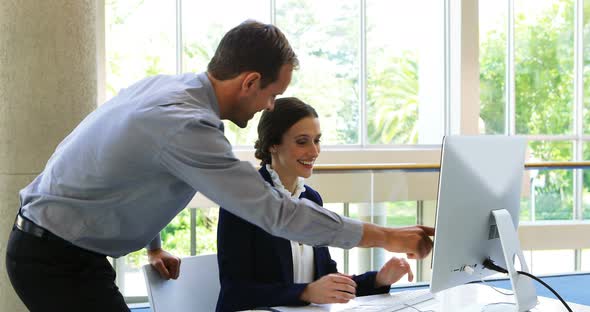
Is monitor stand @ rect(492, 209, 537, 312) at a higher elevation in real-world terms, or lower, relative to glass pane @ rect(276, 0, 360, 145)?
lower

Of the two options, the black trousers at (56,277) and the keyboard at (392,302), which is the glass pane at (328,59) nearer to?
the keyboard at (392,302)

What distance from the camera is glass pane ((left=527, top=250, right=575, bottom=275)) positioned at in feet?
32.4

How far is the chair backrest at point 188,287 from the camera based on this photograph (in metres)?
2.31

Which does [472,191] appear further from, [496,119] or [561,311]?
[496,119]

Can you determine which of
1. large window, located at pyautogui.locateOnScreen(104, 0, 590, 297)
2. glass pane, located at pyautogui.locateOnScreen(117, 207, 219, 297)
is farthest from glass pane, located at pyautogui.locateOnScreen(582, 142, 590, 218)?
glass pane, located at pyautogui.locateOnScreen(117, 207, 219, 297)

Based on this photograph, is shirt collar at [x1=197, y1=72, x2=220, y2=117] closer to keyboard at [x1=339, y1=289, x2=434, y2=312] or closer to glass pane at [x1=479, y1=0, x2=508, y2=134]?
keyboard at [x1=339, y1=289, x2=434, y2=312]

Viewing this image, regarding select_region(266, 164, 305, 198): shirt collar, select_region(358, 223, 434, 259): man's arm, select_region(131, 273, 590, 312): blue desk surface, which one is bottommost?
select_region(131, 273, 590, 312): blue desk surface

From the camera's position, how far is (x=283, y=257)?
2434 millimetres

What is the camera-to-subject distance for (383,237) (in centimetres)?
191

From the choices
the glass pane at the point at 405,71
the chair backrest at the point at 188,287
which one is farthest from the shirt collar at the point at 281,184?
the glass pane at the point at 405,71

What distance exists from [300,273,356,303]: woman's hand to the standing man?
27 cm

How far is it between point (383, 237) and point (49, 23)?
2.30m

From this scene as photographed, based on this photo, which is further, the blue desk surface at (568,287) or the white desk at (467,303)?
the blue desk surface at (568,287)

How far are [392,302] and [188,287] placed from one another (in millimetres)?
677
